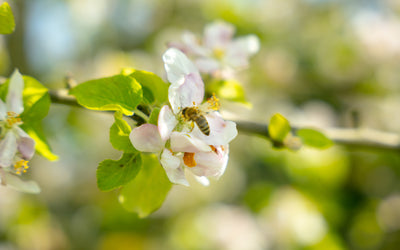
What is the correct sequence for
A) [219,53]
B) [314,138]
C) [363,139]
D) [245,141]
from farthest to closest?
[245,141]
[363,139]
[219,53]
[314,138]

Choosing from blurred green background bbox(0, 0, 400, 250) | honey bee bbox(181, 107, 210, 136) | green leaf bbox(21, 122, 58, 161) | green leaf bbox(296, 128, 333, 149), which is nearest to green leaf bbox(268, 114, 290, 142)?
green leaf bbox(296, 128, 333, 149)

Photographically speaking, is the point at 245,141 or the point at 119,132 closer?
the point at 119,132

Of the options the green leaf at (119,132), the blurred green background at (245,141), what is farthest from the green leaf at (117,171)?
the blurred green background at (245,141)

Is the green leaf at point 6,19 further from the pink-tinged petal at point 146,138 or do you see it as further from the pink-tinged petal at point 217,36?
the pink-tinged petal at point 217,36

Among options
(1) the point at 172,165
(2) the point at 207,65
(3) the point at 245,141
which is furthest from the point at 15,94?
(3) the point at 245,141

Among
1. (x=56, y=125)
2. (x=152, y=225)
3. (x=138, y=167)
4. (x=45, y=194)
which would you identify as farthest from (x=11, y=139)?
(x=152, y=225)

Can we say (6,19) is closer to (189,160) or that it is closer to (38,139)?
(38,139)

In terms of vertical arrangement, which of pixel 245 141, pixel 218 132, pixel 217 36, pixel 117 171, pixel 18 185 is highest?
pixel 217 36

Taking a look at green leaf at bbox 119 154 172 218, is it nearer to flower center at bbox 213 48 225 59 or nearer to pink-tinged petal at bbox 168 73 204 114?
pink-tinged petal at bbox 168 73 204 114
